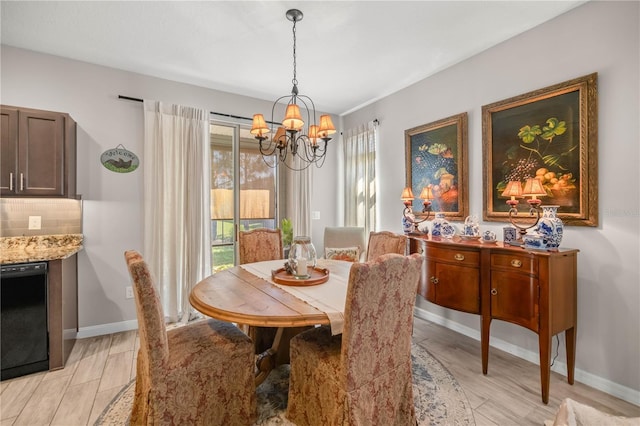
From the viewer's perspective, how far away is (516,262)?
2.13 m

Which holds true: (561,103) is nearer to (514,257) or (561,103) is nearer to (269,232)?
(514,257)

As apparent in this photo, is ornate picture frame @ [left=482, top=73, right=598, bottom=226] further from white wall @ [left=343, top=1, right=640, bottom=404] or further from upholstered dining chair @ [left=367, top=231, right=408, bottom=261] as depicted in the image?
upholstered dining chair @ [left=367, top=231, right=408, bottom=261]

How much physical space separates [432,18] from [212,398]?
2972 millimetres

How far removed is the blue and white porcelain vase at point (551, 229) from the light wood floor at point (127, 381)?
1.04 metres

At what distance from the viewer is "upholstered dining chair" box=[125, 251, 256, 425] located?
1.49 m

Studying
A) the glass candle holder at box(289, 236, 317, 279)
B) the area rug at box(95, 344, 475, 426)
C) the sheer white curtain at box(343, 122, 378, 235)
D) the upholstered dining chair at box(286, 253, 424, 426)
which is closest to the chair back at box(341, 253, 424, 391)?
the upholstered dining chair at box(286, 253, 424, 426)

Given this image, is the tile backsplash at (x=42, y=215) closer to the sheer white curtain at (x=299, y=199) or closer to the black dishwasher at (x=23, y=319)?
the black dishwasher at (x=23, y=319)

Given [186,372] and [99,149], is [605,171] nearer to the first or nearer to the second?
[186,372]

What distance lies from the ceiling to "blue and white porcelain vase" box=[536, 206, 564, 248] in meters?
1.38

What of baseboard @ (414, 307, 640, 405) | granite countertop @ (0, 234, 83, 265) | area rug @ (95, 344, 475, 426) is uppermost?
granite countertop @ (0, 234, 83, 265)

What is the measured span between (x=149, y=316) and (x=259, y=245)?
1532 millimetres

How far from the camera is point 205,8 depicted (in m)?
2.20

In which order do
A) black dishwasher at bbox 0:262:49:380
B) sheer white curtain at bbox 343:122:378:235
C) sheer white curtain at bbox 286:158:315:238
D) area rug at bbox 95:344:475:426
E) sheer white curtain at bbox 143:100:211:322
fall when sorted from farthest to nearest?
sheer white curtain at bbox 286:158:315:238, sheer white curtain at bbox 343:122:378:235, sheer white curtain at bbox 143:100:211:322, black dishwasher at bbox 0:262:49:380, area rug at bbox 95:344:475:426

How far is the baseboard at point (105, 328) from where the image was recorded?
3.00 metres
